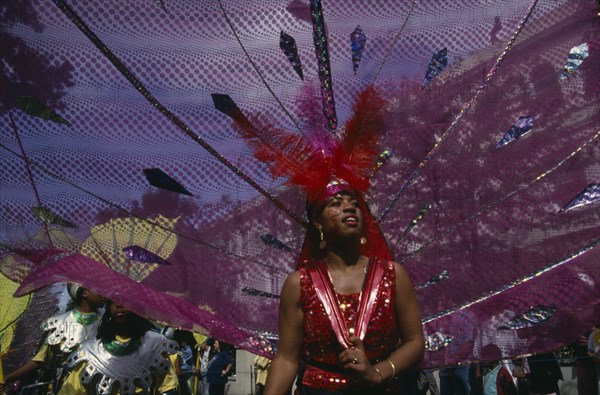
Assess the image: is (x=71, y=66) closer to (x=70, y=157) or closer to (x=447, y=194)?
(x=70, y=157)

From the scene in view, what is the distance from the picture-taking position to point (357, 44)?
153 inches

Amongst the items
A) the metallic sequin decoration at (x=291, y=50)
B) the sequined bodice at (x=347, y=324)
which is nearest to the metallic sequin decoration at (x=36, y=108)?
the metallic sequin decoration at (x=291, y=50)

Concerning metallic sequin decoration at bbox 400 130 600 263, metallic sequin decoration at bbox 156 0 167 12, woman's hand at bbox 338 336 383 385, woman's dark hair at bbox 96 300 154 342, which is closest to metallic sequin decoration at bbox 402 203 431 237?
metallic sequin decoration at bbox 400 130 600 263

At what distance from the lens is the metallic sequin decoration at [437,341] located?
12.7ft

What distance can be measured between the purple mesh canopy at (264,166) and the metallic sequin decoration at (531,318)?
0.4 inches

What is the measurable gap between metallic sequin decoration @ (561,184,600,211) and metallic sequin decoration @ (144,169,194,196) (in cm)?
208

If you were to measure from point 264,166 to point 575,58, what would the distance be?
1861 millimetres

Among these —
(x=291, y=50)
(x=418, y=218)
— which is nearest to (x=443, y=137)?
(x=418, y=218)

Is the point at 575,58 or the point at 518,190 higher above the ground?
the point at 575,58

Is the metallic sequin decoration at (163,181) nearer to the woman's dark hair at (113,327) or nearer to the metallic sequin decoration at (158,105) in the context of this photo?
the metallic sequin decoration at (158,105)

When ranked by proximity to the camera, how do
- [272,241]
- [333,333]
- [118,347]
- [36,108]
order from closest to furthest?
1. [333,333]
2. [36,108]
3. [272,241]
4. [118,347]

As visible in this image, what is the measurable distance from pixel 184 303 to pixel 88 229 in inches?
24.2

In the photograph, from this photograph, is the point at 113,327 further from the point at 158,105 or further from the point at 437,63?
the point at 437,63

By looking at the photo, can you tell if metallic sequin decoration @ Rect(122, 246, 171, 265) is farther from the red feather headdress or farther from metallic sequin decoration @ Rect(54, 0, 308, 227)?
the red feather headdress
